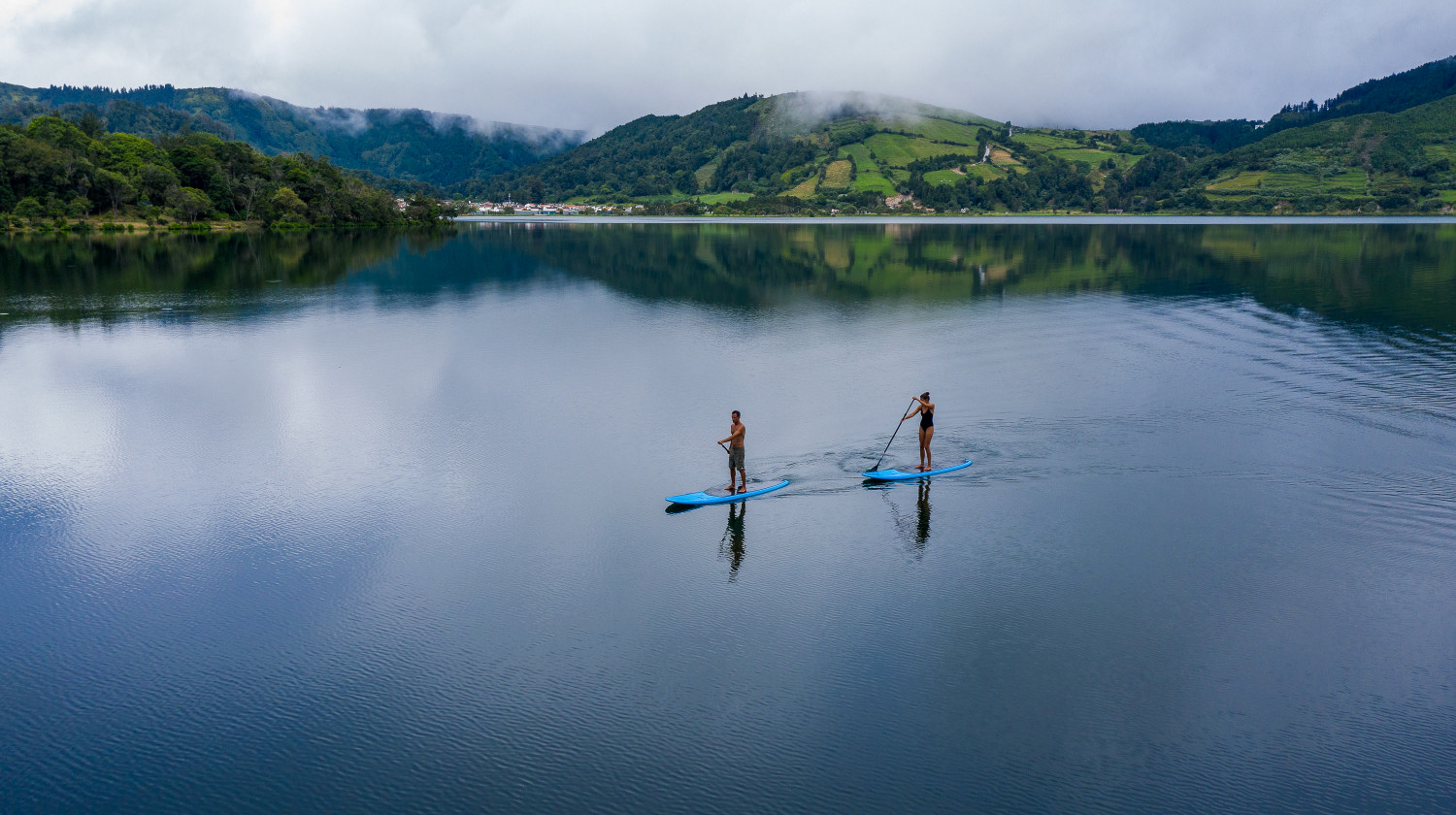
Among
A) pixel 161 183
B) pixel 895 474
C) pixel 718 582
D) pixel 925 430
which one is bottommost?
pixel 718 582

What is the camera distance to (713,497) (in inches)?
768

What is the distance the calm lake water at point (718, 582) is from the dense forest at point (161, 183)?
4159 inches

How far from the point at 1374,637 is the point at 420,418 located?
2406 cm

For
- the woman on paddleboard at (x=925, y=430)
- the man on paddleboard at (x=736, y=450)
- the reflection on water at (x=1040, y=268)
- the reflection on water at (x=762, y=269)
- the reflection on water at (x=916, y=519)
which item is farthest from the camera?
the reflection on water at (x=1040, y=268)

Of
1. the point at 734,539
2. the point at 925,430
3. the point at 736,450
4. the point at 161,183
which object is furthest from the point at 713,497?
the point at 161,183

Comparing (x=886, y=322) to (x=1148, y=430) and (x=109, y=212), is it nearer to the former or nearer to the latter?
(x=1148, y=430)

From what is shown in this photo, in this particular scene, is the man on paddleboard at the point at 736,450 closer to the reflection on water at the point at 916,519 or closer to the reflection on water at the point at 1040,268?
the reflection on water at the point at 916,519

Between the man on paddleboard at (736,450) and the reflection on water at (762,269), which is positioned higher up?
the reflection on water at (762,269)

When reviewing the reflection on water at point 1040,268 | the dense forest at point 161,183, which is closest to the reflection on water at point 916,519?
the reflection on water at point 1040,268

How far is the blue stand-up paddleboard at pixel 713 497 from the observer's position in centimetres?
1944

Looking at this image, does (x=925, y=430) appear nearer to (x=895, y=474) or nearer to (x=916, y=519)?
(x=895, y=474)

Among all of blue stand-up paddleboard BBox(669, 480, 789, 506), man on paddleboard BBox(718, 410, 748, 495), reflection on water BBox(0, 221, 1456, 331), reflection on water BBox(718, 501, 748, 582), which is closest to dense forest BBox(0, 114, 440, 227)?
reflection on water BBox(0, 221, 1456, 331)

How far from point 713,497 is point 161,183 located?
143889 millimetres

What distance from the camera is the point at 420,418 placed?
26.3m
